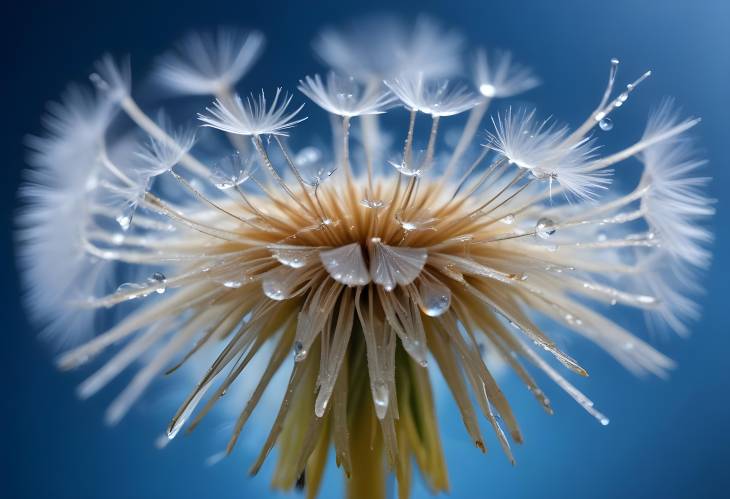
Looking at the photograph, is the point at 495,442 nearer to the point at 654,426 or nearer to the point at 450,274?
the point at 654,426

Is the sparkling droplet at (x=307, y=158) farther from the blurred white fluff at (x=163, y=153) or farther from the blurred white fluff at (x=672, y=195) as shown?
the blurred white fluff at (x=672, y=195)

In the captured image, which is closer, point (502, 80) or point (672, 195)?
point (672, 195)

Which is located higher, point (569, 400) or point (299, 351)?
point (569, 400)

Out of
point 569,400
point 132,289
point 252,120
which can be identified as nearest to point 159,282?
point 132,289

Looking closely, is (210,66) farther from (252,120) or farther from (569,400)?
(569,400)

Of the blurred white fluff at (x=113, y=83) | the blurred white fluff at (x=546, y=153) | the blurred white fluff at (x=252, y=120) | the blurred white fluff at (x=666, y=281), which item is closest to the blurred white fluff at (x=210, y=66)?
the blurred white fluff at (x=113, y=83)

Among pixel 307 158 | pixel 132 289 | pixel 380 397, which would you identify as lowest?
pixel 380 397
